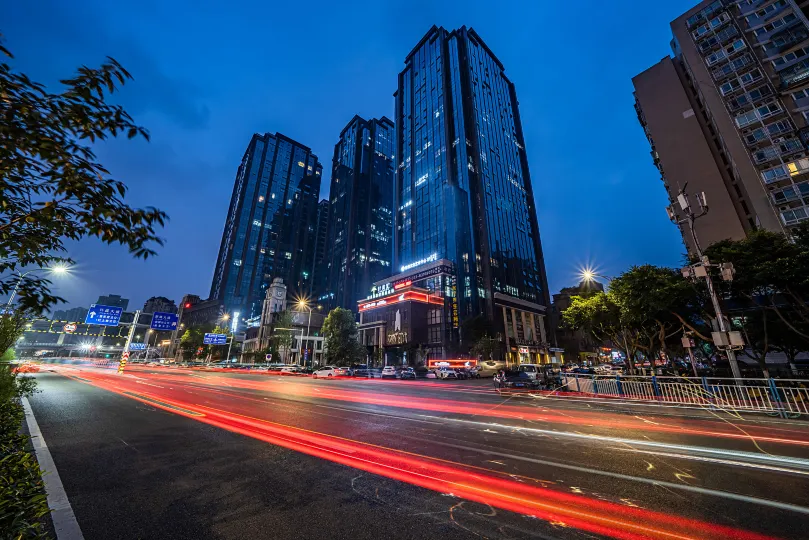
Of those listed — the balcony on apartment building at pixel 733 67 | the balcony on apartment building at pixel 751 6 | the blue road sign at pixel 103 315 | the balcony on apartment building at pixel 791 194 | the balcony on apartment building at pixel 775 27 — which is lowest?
the blue road sign at pixel 103 315

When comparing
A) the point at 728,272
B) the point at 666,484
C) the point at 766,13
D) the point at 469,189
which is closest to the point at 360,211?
the point at 469,189

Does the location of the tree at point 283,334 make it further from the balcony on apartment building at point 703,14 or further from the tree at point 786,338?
the balcony on apartment building at point 703,14

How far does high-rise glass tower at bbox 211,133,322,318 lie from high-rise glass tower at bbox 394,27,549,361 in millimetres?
62875

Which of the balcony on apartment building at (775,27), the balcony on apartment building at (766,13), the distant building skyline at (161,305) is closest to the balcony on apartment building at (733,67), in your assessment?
the balcony on apartment building at (775,27)

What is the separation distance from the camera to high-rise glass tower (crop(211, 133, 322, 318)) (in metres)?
122

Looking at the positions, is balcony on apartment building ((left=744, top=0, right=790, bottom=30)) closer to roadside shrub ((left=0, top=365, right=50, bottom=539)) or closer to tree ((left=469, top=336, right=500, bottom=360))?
tree ((left=469, top=336, right=500, bottom=360))

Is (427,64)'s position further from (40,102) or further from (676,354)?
(40,102)

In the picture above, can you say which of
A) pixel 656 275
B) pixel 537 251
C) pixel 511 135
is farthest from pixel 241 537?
pixel 511 135

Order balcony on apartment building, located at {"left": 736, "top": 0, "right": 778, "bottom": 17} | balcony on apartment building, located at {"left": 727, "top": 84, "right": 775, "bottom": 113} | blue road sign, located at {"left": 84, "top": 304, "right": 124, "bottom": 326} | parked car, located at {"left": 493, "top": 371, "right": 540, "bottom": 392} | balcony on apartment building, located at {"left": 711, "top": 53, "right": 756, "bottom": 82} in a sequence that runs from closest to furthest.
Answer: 1. parked car, located at {"left": 493, "top": 371, "right": 540, "bottom": 392}
2. blue road sign, located at {"left": 84, "top": 304, "right": 124, "bottom": 326}
3. balcony on apartment building, located at {"left": 727, "top": 84, "right": 775, "bottom": 113}
4. balcony on apartment building, located at {"left": 736, "top": 0, "right": 778, "bottom": 17}
5. balcony on apartment building, located at {"left": 711, "top": 53, "right": 756, "bottom": 82}

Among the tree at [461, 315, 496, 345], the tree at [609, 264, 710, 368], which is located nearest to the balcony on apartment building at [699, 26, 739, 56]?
the tree at [609, 264, 710, 368]

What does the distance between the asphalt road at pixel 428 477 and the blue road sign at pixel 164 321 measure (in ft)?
111

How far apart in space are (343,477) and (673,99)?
76.6 m

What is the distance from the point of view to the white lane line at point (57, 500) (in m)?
3.61

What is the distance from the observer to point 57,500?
4.53 m
